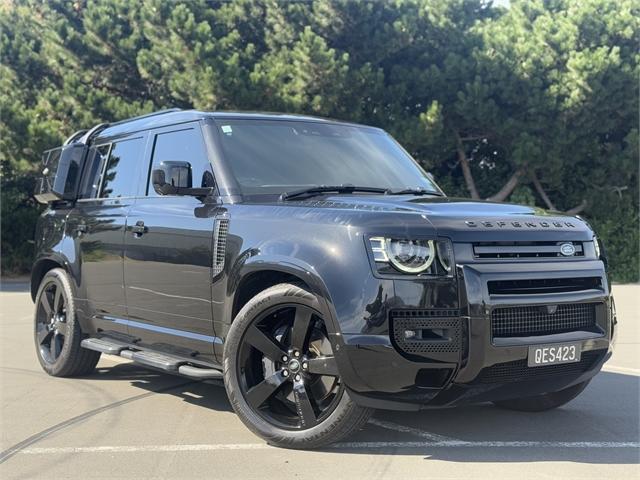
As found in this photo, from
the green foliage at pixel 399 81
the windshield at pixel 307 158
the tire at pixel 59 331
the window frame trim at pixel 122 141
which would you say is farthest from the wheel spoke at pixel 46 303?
the green foliage at pixel 399 81

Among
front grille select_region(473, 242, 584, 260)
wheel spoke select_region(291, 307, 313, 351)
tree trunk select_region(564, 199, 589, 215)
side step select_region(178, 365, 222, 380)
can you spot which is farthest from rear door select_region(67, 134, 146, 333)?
tree trunk select_region(564, 199, 589, 215)

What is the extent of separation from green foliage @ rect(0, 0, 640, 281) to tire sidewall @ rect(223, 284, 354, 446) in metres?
13.1

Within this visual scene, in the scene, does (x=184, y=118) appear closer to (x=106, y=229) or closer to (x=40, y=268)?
(x=106, y=229)

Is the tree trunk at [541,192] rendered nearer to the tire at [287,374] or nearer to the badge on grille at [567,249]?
the badge on grille at [567,249]

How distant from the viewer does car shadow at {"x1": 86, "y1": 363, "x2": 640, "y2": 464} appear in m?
4.34

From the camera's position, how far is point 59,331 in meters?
6.71

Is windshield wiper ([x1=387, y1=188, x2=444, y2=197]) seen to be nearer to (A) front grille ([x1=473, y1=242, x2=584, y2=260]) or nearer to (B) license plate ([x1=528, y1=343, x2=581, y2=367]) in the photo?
(A) front grille ([x1=473, y1=242, x2=584, y2=260])

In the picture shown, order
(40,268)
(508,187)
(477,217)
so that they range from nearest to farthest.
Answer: (477,217), (40,268), (508,187)

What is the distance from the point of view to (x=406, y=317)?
3822 millimetres

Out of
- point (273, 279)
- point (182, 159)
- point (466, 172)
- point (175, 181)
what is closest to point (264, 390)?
point (273, 279)

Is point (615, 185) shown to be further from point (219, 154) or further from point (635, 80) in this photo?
point (219, 154)

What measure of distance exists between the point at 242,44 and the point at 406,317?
1639cm

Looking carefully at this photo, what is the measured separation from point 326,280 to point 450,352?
2.44 ft

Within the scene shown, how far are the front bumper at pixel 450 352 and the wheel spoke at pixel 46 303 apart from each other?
158 inches
